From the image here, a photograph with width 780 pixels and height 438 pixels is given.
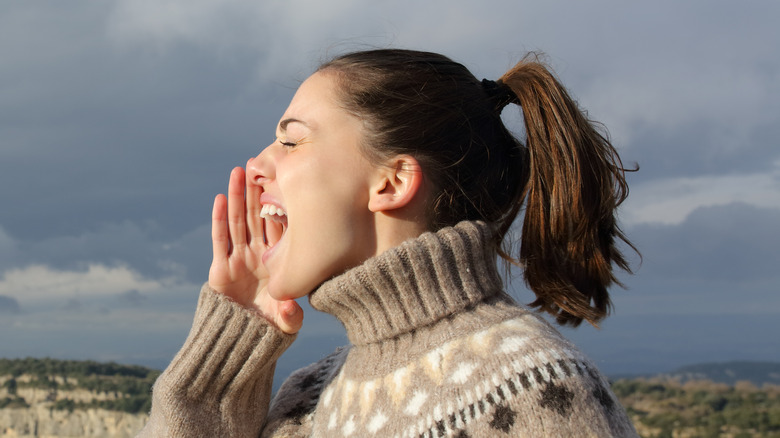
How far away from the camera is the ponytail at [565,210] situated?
246 cm

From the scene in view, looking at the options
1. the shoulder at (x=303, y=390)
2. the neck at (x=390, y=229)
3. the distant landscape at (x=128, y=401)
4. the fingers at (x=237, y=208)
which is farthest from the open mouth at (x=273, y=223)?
the distant landscape at (x=128, y=401)

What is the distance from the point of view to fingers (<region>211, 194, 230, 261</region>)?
307 centimetres

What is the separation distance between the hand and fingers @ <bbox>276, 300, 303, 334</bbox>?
0.03 meters

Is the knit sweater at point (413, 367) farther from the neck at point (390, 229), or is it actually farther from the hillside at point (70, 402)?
the hillside at point (70, 402)

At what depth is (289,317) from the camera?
2.86m

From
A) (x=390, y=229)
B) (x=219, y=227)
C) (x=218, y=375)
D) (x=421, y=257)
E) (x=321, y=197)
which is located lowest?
(x=218, y=375)

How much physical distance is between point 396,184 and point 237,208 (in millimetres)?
975

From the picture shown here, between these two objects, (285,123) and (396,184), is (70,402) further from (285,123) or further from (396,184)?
(396,184)

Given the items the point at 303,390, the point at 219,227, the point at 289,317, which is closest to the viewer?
Answer: the point at 289,317

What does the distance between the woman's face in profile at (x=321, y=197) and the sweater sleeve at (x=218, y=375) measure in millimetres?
431

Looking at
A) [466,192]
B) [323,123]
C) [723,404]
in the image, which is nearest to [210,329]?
[323,123]

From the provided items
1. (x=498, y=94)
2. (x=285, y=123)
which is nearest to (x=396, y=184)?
(x=285, y=123)

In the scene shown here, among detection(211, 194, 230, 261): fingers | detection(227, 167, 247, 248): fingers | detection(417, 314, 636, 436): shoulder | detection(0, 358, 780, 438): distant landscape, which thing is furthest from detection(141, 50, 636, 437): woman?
detection(0, 358, 780, 438): distant landscape

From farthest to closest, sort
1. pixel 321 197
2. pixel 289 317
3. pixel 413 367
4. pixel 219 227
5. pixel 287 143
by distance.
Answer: pixel 219 227, pixel 289 317, pixel 287 143, pixel 321 197, pixel 413 367
